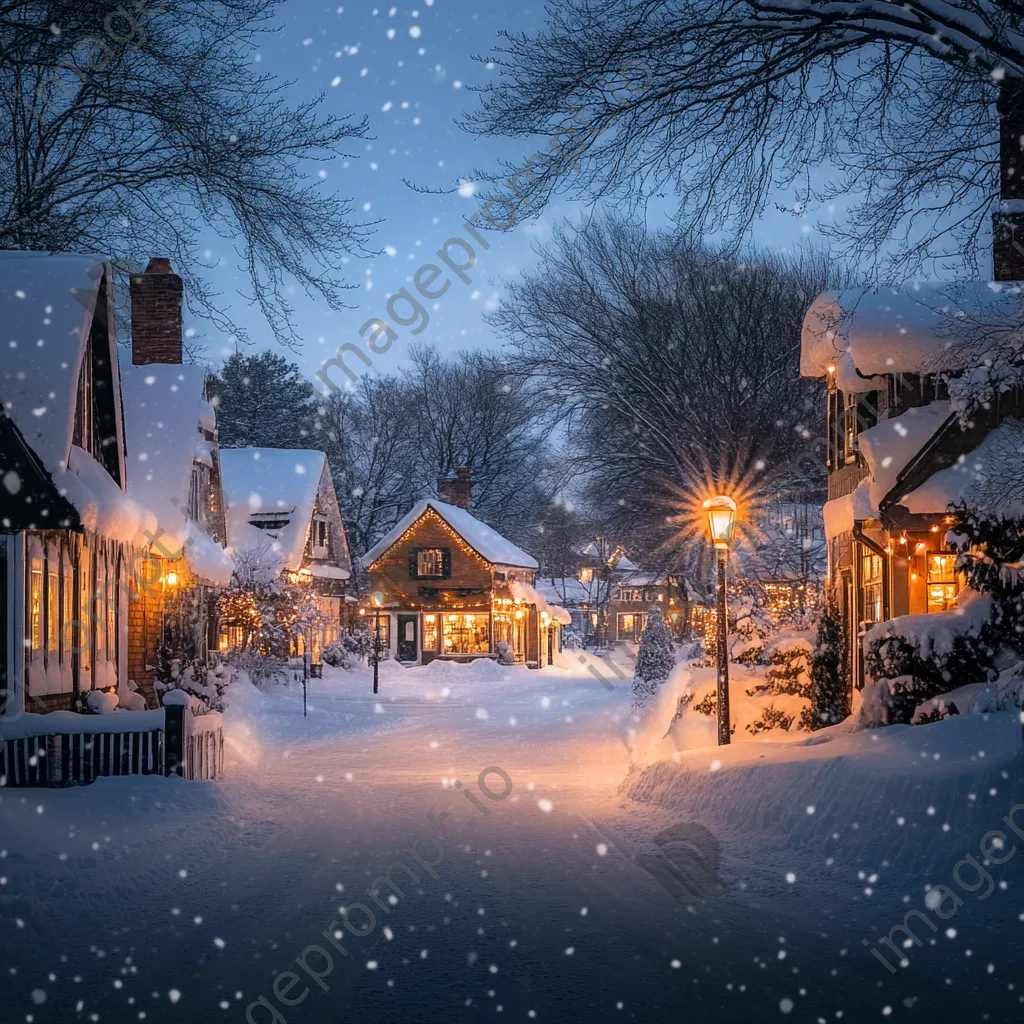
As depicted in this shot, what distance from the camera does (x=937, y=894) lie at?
8180 millimetres

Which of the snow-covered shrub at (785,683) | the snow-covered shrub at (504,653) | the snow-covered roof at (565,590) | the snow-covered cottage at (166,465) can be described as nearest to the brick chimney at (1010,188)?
the snow-covered shrub at (785,683)

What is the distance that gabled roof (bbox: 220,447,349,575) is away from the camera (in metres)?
42.9

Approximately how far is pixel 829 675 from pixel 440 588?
36444 millimetres

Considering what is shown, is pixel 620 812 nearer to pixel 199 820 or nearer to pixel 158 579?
pixel 199 820

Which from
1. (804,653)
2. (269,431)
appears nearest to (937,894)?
(804,653)

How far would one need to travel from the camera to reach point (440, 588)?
52.6 meters

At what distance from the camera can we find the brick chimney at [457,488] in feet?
188

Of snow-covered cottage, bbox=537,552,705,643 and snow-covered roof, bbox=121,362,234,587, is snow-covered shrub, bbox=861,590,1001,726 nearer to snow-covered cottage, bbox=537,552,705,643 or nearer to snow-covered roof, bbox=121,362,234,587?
snow-covered roof, bbox=121,362,234,587

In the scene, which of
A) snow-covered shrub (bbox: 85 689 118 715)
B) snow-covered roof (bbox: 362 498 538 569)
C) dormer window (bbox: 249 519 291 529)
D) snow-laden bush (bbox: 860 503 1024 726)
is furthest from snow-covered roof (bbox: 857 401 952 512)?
snow-covered roof (bbox: 362 498 538 569)

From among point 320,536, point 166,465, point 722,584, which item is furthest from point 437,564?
point 722,584

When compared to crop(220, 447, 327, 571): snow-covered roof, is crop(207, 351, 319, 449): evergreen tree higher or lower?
higher

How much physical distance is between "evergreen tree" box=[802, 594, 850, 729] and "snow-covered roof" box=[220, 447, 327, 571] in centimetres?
2637

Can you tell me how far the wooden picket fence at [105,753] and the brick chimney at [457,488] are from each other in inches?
1696

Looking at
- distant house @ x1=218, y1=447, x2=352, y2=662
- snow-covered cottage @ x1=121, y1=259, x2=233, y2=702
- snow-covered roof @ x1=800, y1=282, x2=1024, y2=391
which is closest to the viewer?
snow-covered roof @ x1=800, y1=282, x2=1024, y2=391
